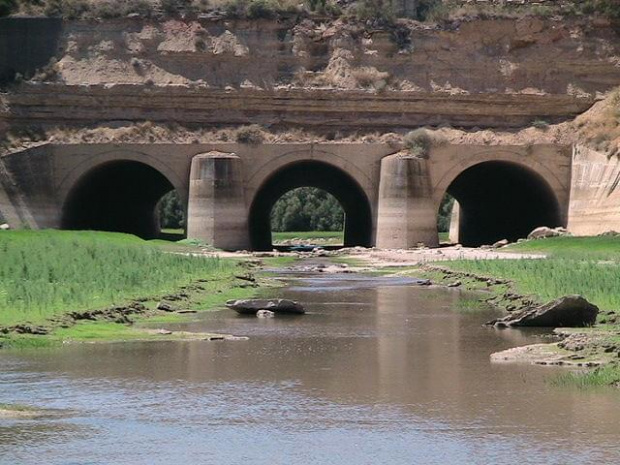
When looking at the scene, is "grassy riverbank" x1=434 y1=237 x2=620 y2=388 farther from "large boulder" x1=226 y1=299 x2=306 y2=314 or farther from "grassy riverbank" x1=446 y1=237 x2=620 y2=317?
"large boulder" x1=226 y1=299 x2=306 y2=314

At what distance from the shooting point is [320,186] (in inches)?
2400

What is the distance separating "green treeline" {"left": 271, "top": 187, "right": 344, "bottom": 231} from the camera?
8875 centimetres

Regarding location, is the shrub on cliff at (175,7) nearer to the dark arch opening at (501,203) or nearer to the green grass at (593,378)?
the dark arch opening at (501,203)

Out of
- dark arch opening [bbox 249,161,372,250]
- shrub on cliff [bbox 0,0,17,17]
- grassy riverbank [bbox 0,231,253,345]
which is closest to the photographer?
grassy riverbank [bbox 0,231,253,345]

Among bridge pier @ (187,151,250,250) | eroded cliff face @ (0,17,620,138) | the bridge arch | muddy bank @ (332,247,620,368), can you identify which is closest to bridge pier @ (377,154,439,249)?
the bridge arch

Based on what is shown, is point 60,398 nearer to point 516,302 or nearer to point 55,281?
point 55,281

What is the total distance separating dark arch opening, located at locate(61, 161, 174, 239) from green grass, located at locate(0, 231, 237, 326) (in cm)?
1426

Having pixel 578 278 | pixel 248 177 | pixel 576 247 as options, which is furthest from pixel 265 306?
pixel 248 177

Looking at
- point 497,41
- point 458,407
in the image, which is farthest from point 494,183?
point 458,407

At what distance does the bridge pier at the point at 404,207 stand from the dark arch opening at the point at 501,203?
13.9ft

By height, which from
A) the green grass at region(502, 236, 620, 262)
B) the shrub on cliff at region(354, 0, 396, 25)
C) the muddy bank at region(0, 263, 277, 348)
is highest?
the shrub on cliff at region(354, 0, 396, 25)

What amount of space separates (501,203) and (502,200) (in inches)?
5.8

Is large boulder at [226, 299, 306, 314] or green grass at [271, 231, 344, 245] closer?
large boulder at [226, 299, 306, 314]

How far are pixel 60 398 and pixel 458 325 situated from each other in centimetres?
860
